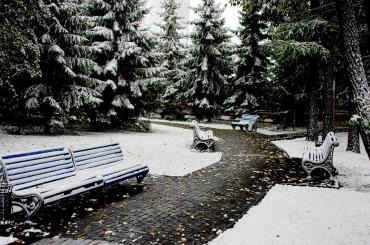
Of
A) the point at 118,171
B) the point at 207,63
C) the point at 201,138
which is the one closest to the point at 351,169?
the point at 201,138

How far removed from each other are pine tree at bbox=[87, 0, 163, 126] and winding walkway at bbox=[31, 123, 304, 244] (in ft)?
38.1

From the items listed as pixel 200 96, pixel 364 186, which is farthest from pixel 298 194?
→ pixel 200 96

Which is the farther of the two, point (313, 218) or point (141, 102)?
point (141, 102)

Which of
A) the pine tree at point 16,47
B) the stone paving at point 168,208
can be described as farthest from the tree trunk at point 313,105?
the pine tree at point 16,47

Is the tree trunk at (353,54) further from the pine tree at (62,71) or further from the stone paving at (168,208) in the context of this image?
the pine tree at (62,71)

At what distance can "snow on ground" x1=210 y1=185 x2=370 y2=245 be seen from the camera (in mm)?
4984

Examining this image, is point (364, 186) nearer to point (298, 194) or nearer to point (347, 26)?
point (298, 194)

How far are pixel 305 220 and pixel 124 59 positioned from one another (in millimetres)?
16683

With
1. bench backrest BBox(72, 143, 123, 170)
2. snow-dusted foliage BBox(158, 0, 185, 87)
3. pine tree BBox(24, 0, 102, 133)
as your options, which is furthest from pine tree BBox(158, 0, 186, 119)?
bench backrest BBox(72, 143, 123, 170)

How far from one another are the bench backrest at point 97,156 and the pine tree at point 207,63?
75.3 feet

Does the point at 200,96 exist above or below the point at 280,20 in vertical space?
below

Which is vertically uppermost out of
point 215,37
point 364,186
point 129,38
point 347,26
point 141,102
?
point 215,37

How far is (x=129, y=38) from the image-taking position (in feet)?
70.1

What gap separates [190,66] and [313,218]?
28153mm
